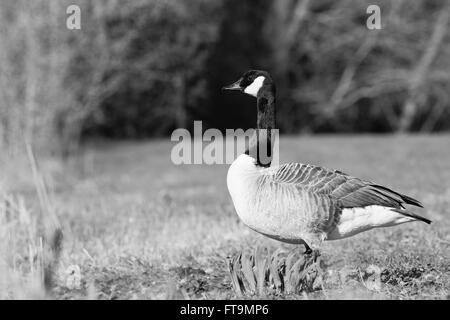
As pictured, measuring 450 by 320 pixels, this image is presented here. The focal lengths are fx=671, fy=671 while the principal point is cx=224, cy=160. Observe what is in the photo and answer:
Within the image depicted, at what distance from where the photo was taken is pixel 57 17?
15.2m

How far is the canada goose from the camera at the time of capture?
189 inches

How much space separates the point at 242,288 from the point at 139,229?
282 centimetres

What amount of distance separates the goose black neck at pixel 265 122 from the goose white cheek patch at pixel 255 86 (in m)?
0.04

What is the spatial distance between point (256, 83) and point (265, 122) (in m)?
0.33

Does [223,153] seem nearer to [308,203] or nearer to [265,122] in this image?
[265,122]

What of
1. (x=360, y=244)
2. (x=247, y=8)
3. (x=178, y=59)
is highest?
(x=247, y=8)

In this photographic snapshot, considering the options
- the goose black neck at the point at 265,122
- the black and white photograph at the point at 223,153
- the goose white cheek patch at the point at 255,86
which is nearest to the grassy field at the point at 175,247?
the black and white photograph at the point at 223,153

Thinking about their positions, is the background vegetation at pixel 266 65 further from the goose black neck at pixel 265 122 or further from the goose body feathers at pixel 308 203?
the goose body feathers at pixel 308 203

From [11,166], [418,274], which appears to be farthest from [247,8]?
[418,274]

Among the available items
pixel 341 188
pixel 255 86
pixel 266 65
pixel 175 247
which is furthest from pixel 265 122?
pixel 266 65

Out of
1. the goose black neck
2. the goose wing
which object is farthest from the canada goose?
the goose black neck

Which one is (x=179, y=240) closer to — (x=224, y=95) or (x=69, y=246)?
(x=69, y=246)

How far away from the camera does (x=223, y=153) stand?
17.2 metres

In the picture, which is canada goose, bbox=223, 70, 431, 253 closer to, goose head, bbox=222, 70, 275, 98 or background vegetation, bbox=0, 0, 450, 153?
goose head, bbox=222, 70, 275, 98
